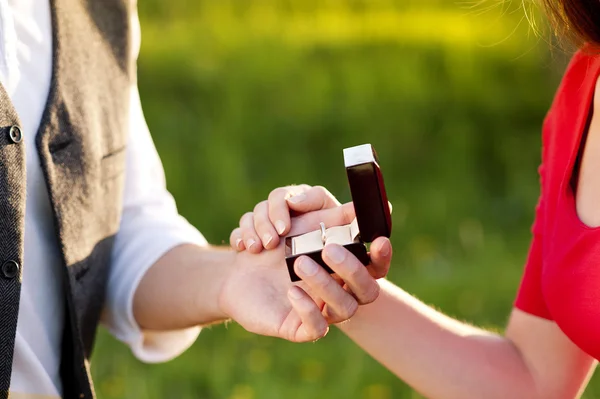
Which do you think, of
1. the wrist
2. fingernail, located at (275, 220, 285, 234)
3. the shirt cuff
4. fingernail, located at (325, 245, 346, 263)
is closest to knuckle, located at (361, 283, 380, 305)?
fingernail, located at (325, 245, 346, 263)

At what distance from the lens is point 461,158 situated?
5.14 m

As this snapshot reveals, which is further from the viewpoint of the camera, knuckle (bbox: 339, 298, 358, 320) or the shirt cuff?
the shirt cuff

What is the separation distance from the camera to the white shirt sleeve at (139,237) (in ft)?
5.80

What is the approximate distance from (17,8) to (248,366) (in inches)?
85.1

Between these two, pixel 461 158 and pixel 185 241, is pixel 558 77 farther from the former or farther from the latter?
pixel 185 241

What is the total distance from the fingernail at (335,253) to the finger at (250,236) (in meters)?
0.29

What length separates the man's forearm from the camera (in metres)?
1.69

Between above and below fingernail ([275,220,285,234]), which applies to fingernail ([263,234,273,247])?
below

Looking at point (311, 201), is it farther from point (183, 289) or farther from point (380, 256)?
point (183, 289)

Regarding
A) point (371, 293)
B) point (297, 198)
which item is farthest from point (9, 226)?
point (371, 293)

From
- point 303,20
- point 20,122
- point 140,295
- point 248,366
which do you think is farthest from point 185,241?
point 303,20

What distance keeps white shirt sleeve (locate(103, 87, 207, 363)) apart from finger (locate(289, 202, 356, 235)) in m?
0.36

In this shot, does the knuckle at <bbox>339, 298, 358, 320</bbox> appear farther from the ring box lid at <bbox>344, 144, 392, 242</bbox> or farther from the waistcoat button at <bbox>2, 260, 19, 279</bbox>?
the waistcoat button at <bbox>2, 260, 19, 279</bbox>

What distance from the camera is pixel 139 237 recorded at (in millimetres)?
1778
